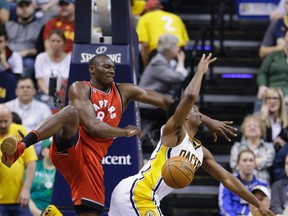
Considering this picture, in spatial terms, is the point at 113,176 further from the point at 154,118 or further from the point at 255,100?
the point at 255,100

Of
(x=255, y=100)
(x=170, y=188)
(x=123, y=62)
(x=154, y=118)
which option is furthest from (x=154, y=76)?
(x=170, y=188)

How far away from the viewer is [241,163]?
13867 millimetres

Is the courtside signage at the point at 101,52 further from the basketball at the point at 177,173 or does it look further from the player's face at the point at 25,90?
the player's face at the point at 25,90

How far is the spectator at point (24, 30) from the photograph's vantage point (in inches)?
669

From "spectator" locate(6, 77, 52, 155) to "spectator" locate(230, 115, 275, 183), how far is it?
2.74 m

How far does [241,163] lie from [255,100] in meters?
2.51

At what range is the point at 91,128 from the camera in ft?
37.0

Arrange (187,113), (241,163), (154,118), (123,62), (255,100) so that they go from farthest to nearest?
(255,100)
(154,118)
(241,163)
(123,62)
(187,113)

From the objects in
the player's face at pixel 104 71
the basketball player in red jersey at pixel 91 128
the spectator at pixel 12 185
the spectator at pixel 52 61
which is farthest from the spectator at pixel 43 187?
the player's face at pixel 104 71

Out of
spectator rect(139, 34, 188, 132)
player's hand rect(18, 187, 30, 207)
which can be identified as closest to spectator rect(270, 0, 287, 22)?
spectator rect(139, 34, 188, 132)

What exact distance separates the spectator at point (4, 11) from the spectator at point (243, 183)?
17.0 feet

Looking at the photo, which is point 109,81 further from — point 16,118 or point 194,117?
point 16,118

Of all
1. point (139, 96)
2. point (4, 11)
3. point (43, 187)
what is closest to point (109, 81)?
point (139, 96)

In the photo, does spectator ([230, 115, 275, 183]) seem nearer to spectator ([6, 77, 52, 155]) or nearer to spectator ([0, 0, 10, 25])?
spectator ([6, 77, 52, 155])
